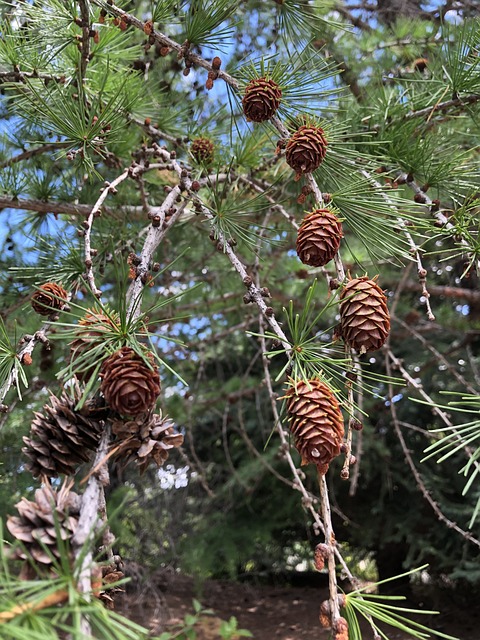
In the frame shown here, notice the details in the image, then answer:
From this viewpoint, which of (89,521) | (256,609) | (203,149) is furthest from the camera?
(256,609)

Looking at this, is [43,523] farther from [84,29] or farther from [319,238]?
[84,29]

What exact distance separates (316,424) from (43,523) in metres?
0.27

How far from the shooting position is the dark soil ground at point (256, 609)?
254 centimetres

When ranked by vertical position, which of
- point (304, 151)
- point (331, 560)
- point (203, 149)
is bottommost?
point (331, 560)

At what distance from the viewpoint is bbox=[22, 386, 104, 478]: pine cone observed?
0.57 m

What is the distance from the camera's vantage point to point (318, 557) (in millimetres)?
525

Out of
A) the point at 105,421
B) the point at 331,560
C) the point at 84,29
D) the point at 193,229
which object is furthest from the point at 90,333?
the point at 193,229

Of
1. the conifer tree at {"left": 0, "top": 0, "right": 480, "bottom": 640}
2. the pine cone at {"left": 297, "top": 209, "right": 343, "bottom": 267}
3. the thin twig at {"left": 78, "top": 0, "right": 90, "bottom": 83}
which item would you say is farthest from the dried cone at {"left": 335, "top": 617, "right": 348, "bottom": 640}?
the thin twig at {"left": 78, "top": 0, "right": 90, "bottom": 83}

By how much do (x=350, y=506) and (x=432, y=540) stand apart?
1.85ft

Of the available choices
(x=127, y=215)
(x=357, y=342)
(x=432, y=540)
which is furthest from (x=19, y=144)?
(x=432, y=540)

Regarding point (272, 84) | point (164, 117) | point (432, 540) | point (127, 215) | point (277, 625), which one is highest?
point (164, 117)

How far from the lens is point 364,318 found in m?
0.63

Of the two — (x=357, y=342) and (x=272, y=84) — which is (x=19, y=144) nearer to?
(x=272, y=84)

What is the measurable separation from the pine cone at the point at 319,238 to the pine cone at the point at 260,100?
225mm
